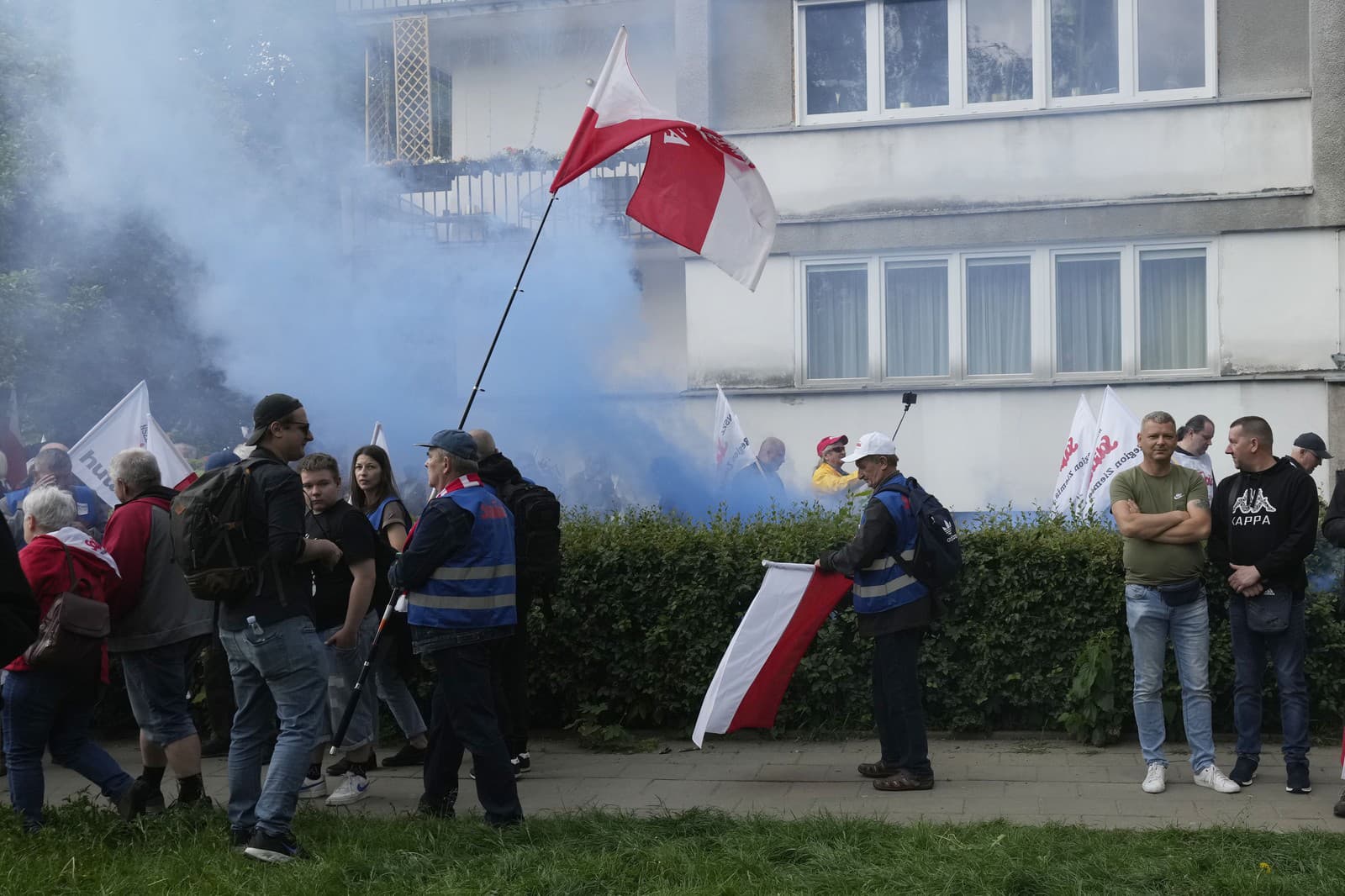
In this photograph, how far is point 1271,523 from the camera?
692 cm

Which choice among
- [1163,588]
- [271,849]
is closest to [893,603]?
[1163,588]

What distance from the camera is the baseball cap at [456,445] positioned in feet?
20.7

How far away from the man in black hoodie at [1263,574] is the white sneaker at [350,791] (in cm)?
437

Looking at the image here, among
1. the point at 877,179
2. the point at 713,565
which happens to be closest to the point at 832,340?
the point at 877,179

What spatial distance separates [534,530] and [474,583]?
1431 millimetres

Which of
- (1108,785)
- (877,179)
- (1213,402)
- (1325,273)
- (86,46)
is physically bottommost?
(1108,785)

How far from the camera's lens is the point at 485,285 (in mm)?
17328

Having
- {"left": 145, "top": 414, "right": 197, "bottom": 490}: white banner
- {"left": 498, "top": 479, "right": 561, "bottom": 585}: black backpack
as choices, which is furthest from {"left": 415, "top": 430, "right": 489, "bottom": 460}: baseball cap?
{"left": 145, "top": 414, "right": 197, "bottom": 490}: white banner

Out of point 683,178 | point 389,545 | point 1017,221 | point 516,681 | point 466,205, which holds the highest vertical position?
point 466,205

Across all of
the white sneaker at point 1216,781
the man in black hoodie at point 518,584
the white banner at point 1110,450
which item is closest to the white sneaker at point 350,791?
the man in black hoodie at point 518,584

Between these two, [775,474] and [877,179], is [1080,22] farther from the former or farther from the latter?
[775,474]

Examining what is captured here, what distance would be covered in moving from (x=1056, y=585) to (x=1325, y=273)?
8.94 m

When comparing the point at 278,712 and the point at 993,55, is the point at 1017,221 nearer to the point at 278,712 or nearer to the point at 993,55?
the point at 993,55

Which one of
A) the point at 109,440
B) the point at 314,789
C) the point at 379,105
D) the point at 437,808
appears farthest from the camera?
the point at 379,105
